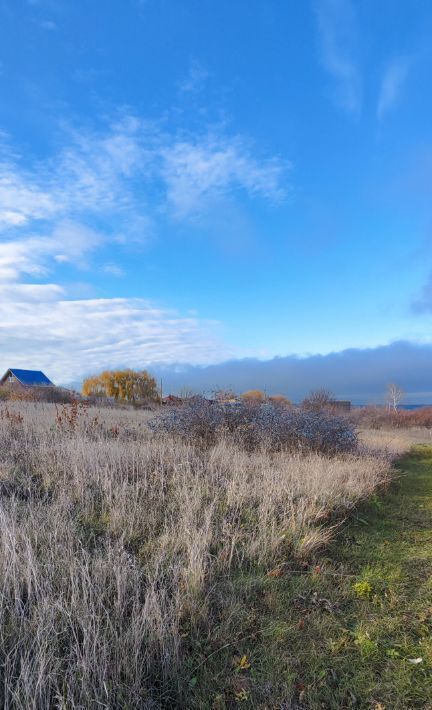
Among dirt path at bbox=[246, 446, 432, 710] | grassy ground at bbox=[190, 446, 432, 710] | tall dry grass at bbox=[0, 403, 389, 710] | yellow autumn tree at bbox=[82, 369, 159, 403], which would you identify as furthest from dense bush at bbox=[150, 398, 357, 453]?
yellow autumn tree at bbox=[82, 369, 159, 403]

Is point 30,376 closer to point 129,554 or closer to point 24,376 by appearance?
point 24,376

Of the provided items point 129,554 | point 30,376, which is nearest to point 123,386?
point 30,376

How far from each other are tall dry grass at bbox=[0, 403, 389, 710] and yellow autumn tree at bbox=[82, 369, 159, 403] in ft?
149

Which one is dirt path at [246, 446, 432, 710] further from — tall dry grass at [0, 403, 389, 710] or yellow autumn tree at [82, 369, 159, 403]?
yellow autumn tree at [82, 369, 159, 403]

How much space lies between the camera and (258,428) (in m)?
11.2

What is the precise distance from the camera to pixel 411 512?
21.8 ft

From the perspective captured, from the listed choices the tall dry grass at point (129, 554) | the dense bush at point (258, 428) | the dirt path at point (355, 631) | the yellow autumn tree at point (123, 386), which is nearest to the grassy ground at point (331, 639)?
the dirt path at point (355, 631)

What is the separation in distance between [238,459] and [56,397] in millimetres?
27723

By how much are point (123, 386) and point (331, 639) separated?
5133 centimetres

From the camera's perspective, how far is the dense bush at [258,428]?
1066 cm

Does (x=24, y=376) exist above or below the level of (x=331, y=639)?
above

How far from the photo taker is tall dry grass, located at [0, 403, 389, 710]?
235 centimetres

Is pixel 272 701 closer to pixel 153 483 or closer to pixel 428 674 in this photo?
pixel 428 674

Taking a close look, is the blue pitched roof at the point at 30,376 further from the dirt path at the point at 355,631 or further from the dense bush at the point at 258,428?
the dirt path at the point at 355,631
